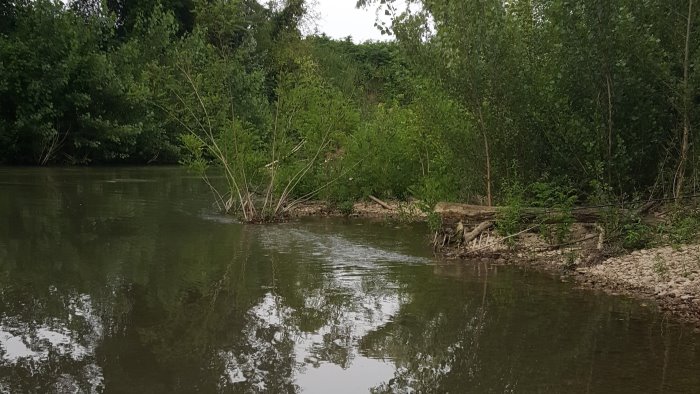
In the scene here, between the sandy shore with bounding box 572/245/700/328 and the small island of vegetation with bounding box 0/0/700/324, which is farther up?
the small island of vegetation with bounding box 0/0/700/324

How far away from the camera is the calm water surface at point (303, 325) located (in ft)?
15.4

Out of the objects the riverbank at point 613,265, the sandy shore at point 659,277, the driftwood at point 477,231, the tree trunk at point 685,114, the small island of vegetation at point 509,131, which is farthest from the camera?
the driftwood at point 477,231

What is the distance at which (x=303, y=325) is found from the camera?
241 inches

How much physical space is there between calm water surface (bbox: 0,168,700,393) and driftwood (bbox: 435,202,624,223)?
74 centimetres

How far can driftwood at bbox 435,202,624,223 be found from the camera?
9594mm

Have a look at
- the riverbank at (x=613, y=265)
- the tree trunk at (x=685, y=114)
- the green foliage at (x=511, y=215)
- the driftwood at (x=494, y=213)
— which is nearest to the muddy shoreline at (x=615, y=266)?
the riverbank at (x=613, y=265)

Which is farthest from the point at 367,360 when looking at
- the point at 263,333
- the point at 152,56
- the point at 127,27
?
the point at 127,27

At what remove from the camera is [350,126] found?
1517 cm

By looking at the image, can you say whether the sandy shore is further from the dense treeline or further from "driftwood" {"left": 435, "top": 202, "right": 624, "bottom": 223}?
the dense treeline

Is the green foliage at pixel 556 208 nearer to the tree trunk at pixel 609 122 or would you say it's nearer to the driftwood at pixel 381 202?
the tree trunk at pixel 609 122

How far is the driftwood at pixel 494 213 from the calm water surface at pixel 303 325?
740 mm

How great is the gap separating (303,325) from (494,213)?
4926 millimetres

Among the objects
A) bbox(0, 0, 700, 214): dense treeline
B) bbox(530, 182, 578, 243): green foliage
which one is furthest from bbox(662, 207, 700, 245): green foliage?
bbox(530, 182, 578, 243): green foliage

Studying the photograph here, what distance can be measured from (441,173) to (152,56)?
26284 mm
